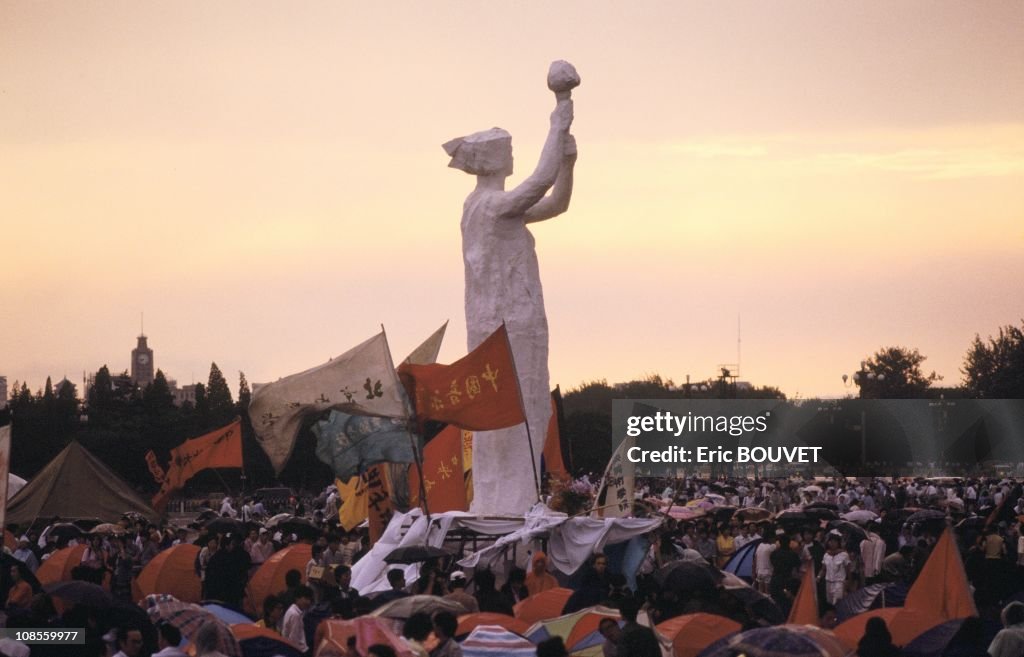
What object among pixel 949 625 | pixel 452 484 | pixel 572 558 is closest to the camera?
pixel 949 625

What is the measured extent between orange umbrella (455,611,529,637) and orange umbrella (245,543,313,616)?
23.0 ft

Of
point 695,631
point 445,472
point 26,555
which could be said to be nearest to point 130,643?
point 695,631

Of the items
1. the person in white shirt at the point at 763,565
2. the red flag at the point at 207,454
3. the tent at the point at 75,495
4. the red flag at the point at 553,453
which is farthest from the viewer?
the tent at the point at 75,495

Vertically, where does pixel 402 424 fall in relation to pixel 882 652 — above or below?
above

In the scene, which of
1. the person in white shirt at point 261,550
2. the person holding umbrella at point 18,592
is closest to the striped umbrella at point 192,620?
the person holding umbrella at point 18,592

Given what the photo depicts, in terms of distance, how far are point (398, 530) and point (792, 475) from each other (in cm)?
5155

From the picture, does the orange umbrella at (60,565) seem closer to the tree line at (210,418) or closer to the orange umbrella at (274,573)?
the orange umbrella at (274,573)

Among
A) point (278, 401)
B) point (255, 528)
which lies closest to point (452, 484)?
point (255, 528)

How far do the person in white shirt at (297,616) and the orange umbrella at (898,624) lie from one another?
462 centimetres

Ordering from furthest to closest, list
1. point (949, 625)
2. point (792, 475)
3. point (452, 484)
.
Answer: point (792, 475) < point (452, 484) < point (949, 625)

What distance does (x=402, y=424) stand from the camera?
24.4 m

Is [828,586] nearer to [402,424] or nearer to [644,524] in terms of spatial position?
[644,524]

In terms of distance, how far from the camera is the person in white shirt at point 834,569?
72.5 feet

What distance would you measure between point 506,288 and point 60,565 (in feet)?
24.4
